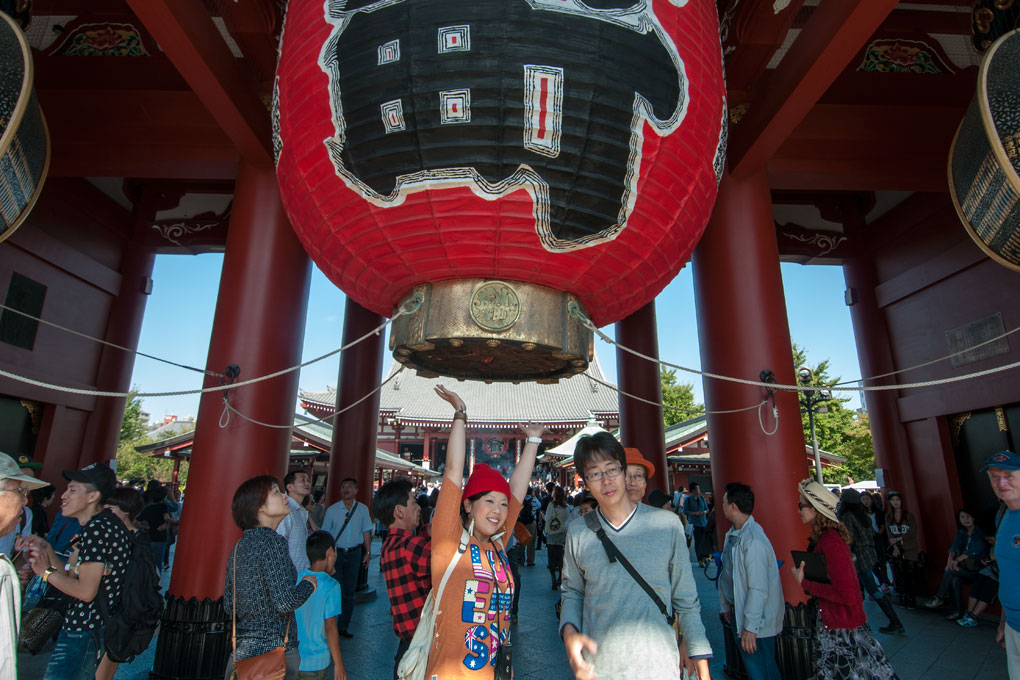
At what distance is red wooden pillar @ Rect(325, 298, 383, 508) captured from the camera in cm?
712

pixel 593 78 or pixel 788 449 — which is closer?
pixel 593 78

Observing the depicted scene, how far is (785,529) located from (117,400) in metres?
7.84

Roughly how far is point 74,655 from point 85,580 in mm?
397

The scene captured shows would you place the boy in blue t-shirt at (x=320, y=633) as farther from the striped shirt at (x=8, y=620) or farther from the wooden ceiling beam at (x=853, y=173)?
the wooden ceiling beam at (x=853, y=173)

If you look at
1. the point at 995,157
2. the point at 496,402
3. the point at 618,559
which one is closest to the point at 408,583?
the point at 618,559

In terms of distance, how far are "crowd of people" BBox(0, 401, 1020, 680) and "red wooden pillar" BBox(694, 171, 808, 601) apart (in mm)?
658

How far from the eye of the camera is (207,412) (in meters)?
3.85

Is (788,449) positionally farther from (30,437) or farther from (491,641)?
(30,437)

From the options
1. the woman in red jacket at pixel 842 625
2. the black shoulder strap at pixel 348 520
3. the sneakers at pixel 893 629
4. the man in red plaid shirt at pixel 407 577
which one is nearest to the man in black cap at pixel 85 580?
the man in red plaid shirt at pixel 407 577

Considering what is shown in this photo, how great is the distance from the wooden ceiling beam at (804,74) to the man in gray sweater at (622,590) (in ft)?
9.74

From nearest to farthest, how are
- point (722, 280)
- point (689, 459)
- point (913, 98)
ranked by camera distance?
point (722, 280), point (913, 98), point (689, 459)

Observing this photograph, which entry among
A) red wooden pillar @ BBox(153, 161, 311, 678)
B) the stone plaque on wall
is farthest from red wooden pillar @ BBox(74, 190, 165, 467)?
the stone plaque on wall

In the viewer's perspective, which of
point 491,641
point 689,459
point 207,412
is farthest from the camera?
point 689,459

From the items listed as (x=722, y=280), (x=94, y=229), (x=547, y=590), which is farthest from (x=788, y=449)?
(x=94, y=229)
